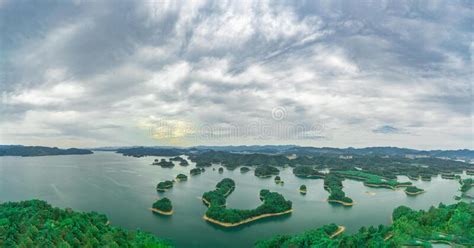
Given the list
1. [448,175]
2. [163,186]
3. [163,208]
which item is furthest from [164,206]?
[448,175]

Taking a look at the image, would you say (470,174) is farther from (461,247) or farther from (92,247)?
(92,247)

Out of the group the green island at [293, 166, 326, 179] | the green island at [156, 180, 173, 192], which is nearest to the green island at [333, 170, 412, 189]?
the green island at [293, 166, 326, 179]

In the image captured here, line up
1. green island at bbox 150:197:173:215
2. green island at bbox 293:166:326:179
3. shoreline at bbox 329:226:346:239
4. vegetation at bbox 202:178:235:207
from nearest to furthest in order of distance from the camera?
shoreline at bbox 329:226:346:239
green island at bbox 150:197:173:215
vegetation at bbox 202:178:235:207
green island at bbox 293:166:326:179

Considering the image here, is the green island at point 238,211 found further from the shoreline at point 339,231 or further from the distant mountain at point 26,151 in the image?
the distant mountain at point 26,151

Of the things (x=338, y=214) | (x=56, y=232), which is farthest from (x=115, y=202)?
(x=338, y=214)

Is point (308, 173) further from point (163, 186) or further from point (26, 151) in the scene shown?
point (26, 151)

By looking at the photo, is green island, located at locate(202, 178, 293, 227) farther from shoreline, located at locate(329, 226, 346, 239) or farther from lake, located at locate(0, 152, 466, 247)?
shoreline, located at locate(329, 226, 346, 239)

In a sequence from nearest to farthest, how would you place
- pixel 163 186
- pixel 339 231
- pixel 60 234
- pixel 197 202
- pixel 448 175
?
pixel 60 234, pixel 339 231, pixel 197 202, pixel 163 186, pixel 448 175

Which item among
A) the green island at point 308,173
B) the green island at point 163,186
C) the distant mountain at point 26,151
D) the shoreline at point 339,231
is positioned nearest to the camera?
the shoreline at point 339,231

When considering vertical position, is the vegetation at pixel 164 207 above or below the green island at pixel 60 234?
below

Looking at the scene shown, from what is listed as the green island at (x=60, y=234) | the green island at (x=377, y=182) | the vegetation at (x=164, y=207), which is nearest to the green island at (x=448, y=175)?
the green island at (x=377, y=182)

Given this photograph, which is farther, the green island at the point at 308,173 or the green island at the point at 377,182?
the green island at the point at 308,173
